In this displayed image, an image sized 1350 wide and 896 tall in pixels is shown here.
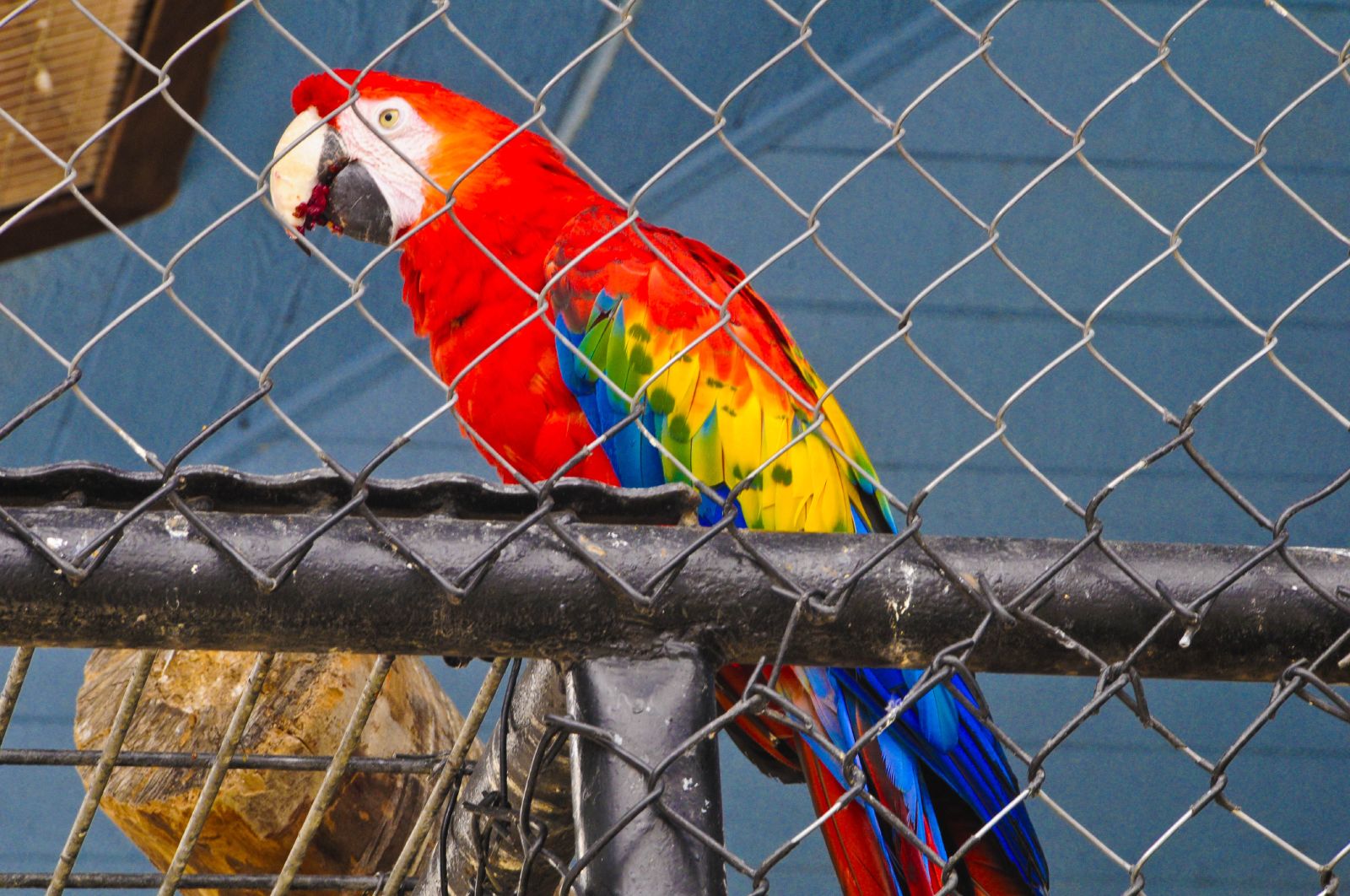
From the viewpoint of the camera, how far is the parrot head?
5.01 ft

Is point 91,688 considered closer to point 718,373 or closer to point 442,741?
point 442,741

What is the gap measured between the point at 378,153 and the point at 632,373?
51 centimetres

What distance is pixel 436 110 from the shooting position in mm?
1529

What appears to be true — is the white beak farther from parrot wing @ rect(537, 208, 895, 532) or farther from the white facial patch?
parrot wing @ rect(537, 208, 895, 532)

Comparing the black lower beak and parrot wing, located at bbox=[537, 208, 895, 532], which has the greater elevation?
the black lower beak

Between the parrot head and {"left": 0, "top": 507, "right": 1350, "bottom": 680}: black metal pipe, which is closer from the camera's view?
{"left": 0, "top": 507, "right": 1350, "bottom": 680}: black metal pipe

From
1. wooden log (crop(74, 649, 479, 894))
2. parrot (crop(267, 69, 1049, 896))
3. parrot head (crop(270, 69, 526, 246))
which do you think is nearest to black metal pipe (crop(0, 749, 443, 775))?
wooden log (crop(74, 649, 479, 894))

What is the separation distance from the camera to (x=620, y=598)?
2.31ft

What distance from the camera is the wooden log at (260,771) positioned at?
1.17m

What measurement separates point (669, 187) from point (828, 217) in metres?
0.28

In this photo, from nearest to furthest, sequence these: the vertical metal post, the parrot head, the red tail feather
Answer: the vertical metal post → the red tail feather → the parrot head

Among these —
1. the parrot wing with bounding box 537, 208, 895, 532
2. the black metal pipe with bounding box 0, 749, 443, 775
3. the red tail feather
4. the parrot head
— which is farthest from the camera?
the parrot head

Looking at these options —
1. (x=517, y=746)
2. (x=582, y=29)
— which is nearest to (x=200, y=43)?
(x=582, y=29)

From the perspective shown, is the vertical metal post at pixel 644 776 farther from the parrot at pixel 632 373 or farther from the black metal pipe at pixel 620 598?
the parrot at pixel 632 373
